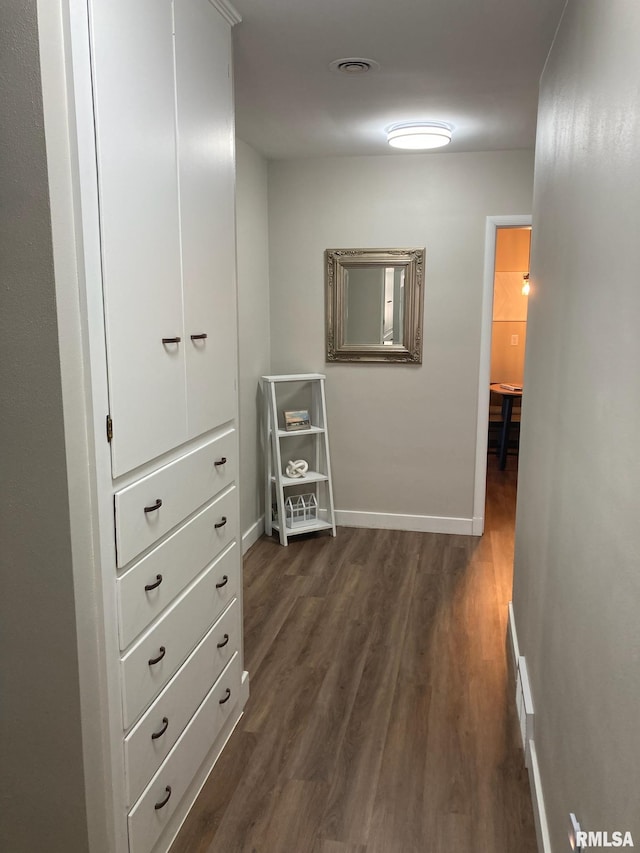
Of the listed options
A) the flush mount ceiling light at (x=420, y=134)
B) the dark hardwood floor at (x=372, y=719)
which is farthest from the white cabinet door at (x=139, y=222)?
the flush mount ceiling light at (x=420, y=134)

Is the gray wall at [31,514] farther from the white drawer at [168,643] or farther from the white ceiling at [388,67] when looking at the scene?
the white ceiling at [388,67]

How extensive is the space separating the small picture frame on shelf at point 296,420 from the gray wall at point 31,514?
9.85 feet

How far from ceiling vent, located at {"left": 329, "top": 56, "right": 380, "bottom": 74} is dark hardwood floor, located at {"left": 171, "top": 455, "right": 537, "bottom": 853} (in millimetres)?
2473

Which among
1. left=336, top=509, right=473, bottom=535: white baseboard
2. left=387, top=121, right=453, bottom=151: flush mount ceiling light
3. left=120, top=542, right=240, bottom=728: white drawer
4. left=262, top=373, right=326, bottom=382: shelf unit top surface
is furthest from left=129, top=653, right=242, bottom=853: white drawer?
left=387, top=121, right=453, bottom=151: flush mount ceiling light

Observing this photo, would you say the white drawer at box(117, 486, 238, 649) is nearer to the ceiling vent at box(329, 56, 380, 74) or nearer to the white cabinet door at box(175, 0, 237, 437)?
the white cabinet door at box(175, 0, 237, 437)

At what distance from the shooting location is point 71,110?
1325 millimetres

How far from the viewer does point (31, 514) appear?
4.67ft

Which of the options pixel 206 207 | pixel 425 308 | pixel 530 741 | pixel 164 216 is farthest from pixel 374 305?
pixel 530 741

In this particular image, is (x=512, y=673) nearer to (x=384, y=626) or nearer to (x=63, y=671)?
(x=384, y=626)

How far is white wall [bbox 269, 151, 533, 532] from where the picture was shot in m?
4.23

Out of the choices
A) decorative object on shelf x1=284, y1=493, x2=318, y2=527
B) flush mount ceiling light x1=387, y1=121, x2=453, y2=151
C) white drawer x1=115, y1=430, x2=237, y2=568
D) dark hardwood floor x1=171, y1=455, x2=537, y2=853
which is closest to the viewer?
white drawer x1=115, y1=430, x2=237, y2=568

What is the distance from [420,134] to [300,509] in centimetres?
243

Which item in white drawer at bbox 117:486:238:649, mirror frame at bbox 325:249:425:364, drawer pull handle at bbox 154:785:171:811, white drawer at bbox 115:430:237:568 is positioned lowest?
drawer pull handle at bbox 154:785:171:811

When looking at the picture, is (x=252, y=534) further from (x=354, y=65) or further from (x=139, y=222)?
(x=139, y=222)
